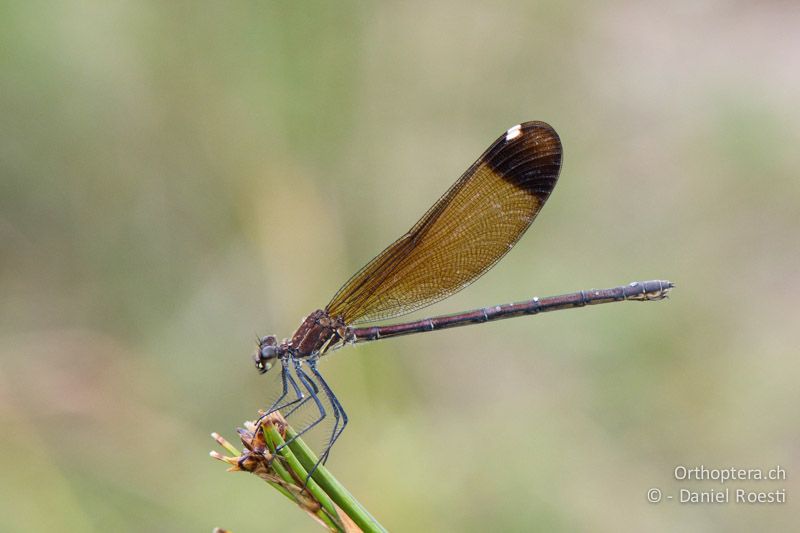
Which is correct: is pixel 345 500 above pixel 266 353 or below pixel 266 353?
below

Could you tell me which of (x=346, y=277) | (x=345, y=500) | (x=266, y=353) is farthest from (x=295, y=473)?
(x=346, y=277)

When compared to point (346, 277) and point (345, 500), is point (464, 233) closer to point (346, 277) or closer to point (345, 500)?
point (346, 277)

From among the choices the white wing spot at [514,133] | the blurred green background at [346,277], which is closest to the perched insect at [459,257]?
the white wing spot at [514,133]

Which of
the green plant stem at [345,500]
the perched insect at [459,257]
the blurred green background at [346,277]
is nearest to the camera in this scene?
the green plant stem at [345,500]

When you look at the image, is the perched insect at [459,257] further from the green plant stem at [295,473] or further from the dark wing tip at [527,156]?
the green plant stem at [295,473]

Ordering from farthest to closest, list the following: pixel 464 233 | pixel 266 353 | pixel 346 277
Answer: pixel 346 277 < pixel 464 233 < pixel 266 353
